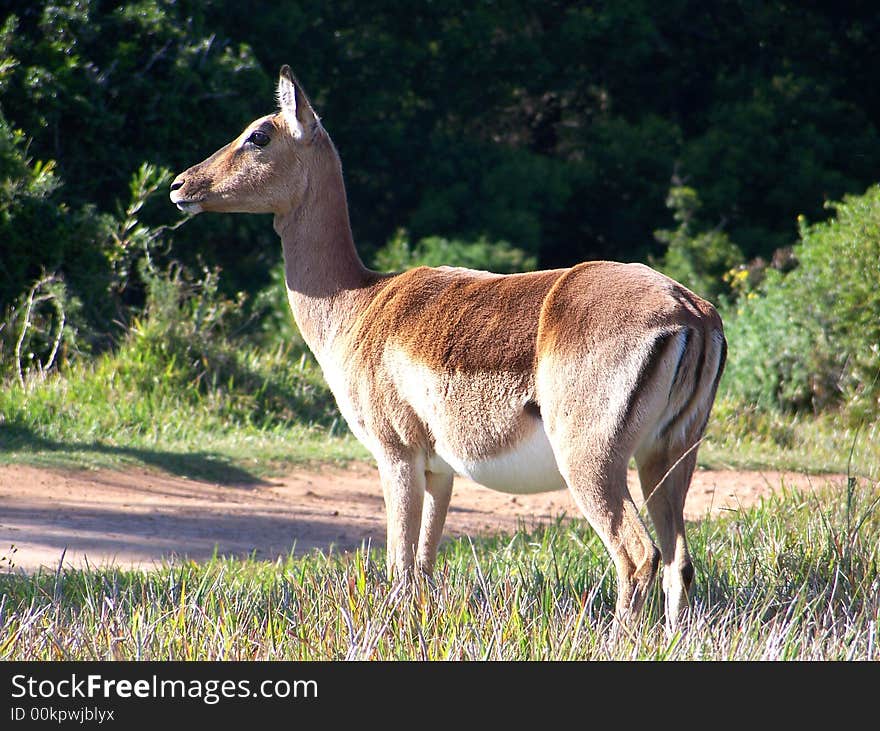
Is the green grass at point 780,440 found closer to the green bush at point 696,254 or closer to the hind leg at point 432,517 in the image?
the hind leg at point 432,517

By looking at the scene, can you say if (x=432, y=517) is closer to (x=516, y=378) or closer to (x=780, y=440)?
(x=516, y=378)

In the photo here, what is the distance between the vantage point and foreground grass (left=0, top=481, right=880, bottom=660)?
445 centimetres

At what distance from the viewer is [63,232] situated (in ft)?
38.4

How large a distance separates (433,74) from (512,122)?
2.31m

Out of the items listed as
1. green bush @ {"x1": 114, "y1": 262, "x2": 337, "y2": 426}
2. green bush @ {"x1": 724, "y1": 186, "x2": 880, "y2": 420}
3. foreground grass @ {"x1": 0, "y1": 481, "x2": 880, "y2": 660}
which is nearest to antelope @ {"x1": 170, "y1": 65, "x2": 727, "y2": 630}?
foreground grass @ {"x1": 0, "y1": 481, "x2": 880, "y2": 660}

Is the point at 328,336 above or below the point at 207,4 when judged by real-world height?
below

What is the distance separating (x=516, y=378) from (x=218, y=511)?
13.0 ft

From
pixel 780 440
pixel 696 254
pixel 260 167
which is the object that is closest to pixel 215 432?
pixel 780 440

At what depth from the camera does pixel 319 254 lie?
5.99m

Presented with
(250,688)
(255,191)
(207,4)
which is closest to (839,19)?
(207,4)

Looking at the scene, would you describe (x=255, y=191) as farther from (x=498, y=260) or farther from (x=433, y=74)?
(x=433, y=74)

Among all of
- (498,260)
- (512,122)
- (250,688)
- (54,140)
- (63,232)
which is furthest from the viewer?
(512,122)

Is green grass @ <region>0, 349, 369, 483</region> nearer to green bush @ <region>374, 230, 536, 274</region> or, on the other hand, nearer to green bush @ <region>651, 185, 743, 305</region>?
green bush @ <region>374, 230, 536, 274</region>

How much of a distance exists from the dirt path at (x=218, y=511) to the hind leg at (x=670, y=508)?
1460mm
